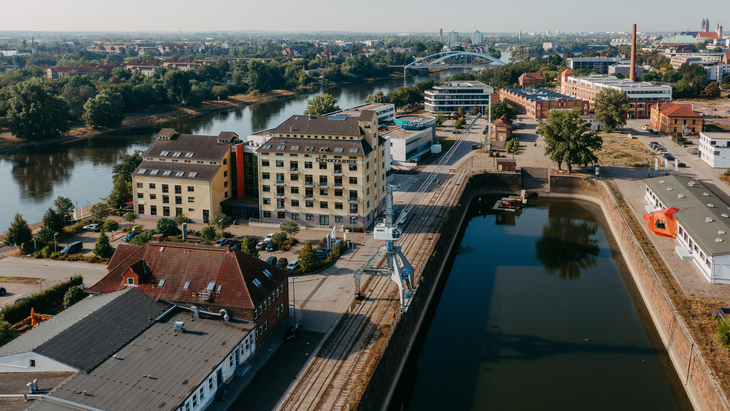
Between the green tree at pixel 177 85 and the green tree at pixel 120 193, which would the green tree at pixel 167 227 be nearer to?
the green tree at pixel 120 193

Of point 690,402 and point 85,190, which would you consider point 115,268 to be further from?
point 85,190

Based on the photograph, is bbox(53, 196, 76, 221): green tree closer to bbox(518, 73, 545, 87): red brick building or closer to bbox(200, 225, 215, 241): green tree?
bbox(200, 225, 215, 241): green tree

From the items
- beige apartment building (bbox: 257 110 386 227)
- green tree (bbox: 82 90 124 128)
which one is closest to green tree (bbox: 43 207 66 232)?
beige apartment building (bbox: 257 110 386 227)

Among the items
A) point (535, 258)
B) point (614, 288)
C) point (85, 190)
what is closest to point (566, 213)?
point (535, 258)

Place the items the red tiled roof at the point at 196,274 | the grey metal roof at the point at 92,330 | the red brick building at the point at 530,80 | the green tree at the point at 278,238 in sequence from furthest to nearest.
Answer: the red brick building at the point at 530,80 < the green tree at the point at 278,238 < the red tiled roof at the point at 196,274 < the grey metal roof at the point at 92,330

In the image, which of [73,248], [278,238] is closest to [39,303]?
[73,248]

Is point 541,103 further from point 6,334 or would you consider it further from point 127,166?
point 6,334

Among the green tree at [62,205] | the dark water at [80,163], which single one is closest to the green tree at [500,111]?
the dark water at [80,163]
